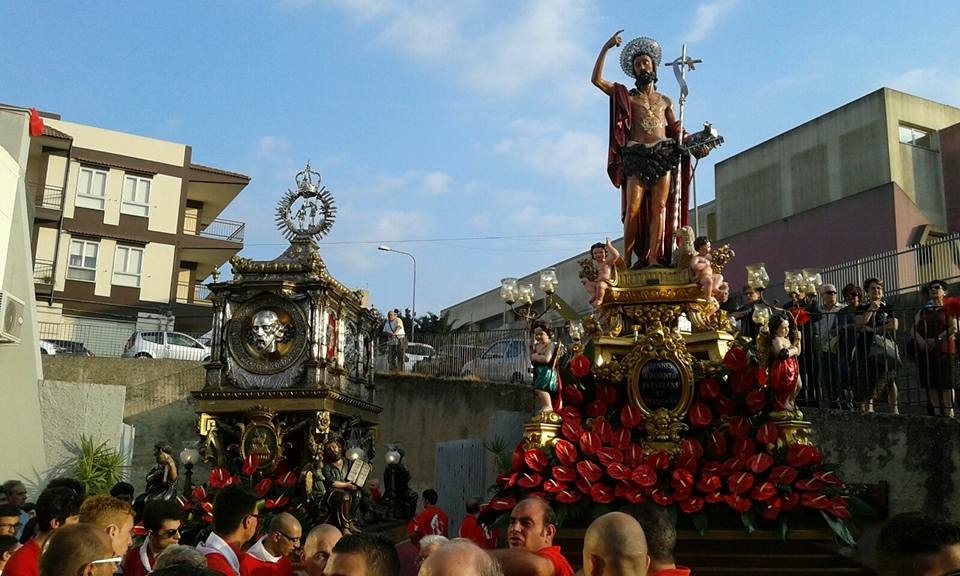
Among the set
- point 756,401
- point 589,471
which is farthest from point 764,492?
point 589,471

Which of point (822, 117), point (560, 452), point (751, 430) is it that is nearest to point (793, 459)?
point (751, 430)

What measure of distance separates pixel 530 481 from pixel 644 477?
113 centimetres

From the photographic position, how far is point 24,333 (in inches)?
666

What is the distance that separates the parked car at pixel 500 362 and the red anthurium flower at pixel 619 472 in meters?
11.2

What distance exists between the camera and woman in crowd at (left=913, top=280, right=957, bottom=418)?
1045 centimetres

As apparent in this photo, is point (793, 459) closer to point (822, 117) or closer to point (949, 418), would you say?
point (949, 418)

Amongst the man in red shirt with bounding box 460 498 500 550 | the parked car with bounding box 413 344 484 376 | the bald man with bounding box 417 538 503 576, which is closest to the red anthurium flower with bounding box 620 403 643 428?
the man in red shirt with bounding box 460 498 500 550

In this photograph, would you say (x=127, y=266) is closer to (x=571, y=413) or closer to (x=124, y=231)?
(x=124, y=231)

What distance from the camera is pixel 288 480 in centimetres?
1183

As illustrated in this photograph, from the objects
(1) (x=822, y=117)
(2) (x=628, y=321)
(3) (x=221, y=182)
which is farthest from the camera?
(3) (x=221, y=182)

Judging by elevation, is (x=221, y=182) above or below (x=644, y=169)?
above

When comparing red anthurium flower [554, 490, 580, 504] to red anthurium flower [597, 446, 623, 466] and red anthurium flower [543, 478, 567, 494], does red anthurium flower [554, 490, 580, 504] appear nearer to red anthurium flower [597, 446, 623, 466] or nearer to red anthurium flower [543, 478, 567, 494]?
red anthurium flower [543, 478, 567, 494]

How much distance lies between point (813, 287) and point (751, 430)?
1612mm

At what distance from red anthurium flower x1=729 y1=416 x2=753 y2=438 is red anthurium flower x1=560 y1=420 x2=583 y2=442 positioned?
157 centimetres
